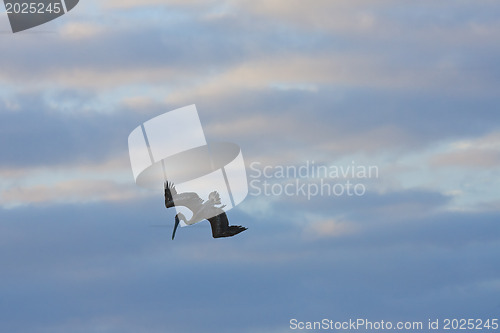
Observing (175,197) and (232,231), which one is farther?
(232,231)

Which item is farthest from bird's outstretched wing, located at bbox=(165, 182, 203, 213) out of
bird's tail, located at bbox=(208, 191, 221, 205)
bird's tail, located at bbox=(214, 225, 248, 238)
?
bird's tail, located at bbox=(214, 225, 248, 238)

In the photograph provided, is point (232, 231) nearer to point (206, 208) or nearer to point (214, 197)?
point (206, 208)

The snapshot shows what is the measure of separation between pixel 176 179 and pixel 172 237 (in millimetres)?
8333

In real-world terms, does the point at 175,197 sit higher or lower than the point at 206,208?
higher

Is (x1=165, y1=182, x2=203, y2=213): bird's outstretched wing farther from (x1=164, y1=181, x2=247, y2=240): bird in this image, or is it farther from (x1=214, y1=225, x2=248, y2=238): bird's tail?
(x1=214, y1=225, x2=248, y2=238): bird's tail

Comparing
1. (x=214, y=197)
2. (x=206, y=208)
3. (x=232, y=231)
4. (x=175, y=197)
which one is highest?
(x=175, y=197)

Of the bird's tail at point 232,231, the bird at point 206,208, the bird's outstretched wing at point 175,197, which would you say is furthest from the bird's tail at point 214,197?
the bird's tail at point 232,231

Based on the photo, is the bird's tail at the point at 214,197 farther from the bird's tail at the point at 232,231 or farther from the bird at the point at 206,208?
the bird's tail at the point at 232,231

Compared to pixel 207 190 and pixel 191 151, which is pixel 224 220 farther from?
pixel 191 151

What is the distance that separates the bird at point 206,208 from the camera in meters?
65.2

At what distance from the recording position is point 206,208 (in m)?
65.6

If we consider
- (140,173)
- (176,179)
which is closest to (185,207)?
(176,179)

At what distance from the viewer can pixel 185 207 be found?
66375 millimetres

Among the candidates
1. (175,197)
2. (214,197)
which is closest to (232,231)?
(214,197)
